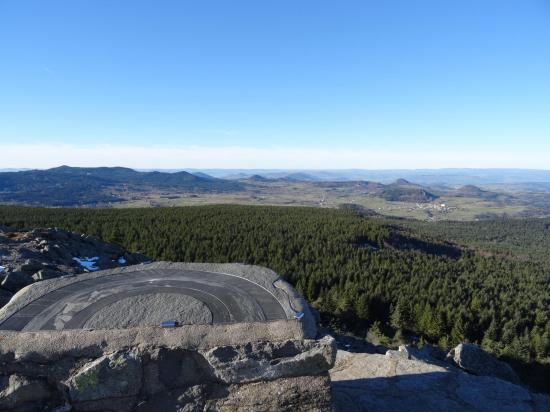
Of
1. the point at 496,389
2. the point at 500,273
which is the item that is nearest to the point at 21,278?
the point at 496,389

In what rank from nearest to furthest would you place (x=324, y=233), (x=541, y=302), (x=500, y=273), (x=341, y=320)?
1. (x=341, y=320)
2. (x=541, y=302)
3. (x=500, y=273)
4. (x=324, y=233)

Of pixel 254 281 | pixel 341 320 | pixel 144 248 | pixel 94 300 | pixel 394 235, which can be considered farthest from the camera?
pixel 394 235

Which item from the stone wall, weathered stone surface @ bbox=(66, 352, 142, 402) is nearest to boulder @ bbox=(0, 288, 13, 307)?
the stone wall

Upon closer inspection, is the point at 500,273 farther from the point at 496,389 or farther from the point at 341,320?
the point at 496,389

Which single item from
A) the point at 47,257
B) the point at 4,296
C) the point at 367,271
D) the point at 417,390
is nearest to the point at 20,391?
the point at 4,296

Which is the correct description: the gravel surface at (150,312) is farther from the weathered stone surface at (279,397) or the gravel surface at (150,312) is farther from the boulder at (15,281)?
the boulder at (15,281)

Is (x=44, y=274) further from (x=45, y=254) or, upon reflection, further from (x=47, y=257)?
(x=45, y=254)
